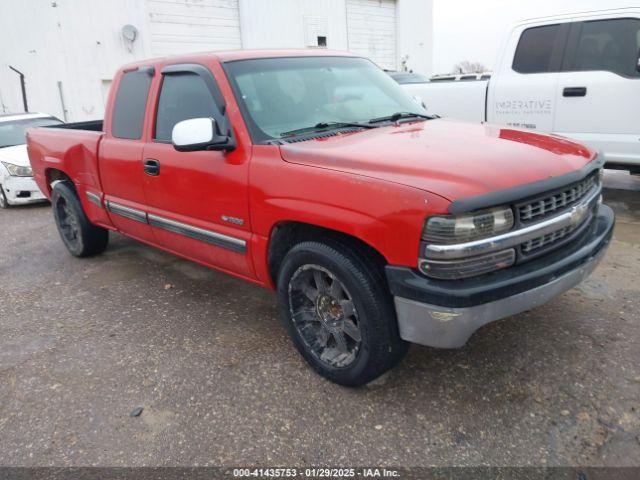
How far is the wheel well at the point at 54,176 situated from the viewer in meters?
5.43

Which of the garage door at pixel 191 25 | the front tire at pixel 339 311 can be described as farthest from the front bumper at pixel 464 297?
the garage door at pixel 191 25

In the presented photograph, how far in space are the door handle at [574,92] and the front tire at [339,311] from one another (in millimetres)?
4276

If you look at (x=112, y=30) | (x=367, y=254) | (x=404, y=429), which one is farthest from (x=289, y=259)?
(x=112, y=30)

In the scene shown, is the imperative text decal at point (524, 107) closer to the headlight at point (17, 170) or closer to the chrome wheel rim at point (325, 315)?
the chrome wheel rim at point (325, 315)

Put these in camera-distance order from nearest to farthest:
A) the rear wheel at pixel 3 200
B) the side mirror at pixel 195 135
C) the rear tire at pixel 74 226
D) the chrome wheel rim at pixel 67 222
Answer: the side mirror at pixel 195 135, the rear tire at pixel 74 226, the chrome wheel rim at pixel 67 222, the rear wheel at pixel 3 200

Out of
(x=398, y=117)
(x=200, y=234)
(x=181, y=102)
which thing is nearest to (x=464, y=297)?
(x=398, y=117)

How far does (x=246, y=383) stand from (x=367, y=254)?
1.08 meters

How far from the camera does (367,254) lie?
2.65 metres

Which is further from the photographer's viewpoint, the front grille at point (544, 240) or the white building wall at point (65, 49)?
the white building wall at point (65, 49)

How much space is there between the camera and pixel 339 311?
2873 mm

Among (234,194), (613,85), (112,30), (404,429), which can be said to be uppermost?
(112,30)

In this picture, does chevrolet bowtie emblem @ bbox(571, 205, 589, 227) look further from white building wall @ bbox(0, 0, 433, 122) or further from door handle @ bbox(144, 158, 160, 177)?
white building wall @ bbox(0, 0, 433, 122)

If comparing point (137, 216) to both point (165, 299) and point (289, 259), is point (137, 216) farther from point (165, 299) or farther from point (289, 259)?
point (289, 259)

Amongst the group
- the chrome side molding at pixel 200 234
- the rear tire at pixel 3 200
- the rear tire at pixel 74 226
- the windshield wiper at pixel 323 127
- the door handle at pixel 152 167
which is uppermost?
the windshield wiper at pixel 323 127
